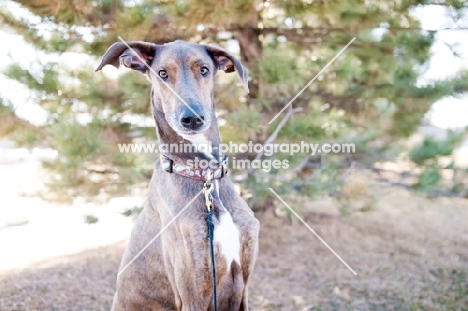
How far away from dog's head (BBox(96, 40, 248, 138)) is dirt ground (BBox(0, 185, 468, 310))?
2.50 metres

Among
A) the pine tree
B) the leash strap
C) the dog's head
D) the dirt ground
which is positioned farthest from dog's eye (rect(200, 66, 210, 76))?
the dirt ground

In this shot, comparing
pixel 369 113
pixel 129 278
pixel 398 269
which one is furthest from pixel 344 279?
pixel 129 278

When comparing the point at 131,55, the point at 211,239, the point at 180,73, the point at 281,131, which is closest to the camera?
the point at 211,239

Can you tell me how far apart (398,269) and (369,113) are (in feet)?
6.80

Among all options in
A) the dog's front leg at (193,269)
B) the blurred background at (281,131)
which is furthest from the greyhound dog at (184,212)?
the blurred background at (281,131)

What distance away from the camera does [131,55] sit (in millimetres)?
2549

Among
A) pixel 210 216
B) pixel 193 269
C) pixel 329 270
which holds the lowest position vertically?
pixel 329 270

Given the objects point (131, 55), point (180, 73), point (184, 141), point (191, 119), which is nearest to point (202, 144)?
point (184, 141)

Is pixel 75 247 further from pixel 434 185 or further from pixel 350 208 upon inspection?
pixel 434 185

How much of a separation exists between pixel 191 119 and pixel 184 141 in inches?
10.3

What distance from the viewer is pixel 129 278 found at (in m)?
2.59

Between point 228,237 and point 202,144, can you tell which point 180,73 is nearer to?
point 202,144

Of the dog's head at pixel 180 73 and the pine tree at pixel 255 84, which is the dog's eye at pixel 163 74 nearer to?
the dog's head at pixel 180 73

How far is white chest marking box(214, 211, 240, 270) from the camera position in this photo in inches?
87.0
